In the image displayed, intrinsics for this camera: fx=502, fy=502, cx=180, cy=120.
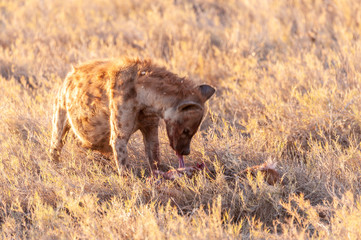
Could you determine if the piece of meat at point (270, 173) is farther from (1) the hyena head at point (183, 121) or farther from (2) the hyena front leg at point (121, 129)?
(2) the hyena front leg at point (121, 129)

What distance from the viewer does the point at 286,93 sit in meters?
7.18

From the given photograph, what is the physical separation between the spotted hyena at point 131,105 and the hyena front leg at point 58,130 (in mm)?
180

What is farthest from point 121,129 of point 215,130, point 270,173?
point 215,130

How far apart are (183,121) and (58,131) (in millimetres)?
1564

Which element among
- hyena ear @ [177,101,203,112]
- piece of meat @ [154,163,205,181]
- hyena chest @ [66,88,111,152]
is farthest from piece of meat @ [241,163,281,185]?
hyena chest @ [66,88,111,152]

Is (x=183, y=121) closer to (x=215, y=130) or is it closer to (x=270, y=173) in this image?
(x=270, y=173)

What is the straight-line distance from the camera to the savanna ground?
4141 millimetres

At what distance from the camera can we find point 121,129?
15.3 feet

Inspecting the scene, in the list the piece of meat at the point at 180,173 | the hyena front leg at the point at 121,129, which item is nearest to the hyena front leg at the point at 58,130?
the hyena front leg at the point at 121,129

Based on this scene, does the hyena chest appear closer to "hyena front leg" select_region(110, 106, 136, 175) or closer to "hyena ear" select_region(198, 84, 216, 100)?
"hyena front leg" select_region(110, 106, 136, 175)

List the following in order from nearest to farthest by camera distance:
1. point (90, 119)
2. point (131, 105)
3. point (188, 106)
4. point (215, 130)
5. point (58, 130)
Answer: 1. point (188, 106)
2. point (131, 105)
3. point (90, 119)
4. point (58, 130)
5. point (215, 130)

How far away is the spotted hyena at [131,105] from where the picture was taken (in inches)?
183

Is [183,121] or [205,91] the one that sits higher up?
[205,91]

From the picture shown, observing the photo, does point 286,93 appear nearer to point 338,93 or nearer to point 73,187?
point 338,93
